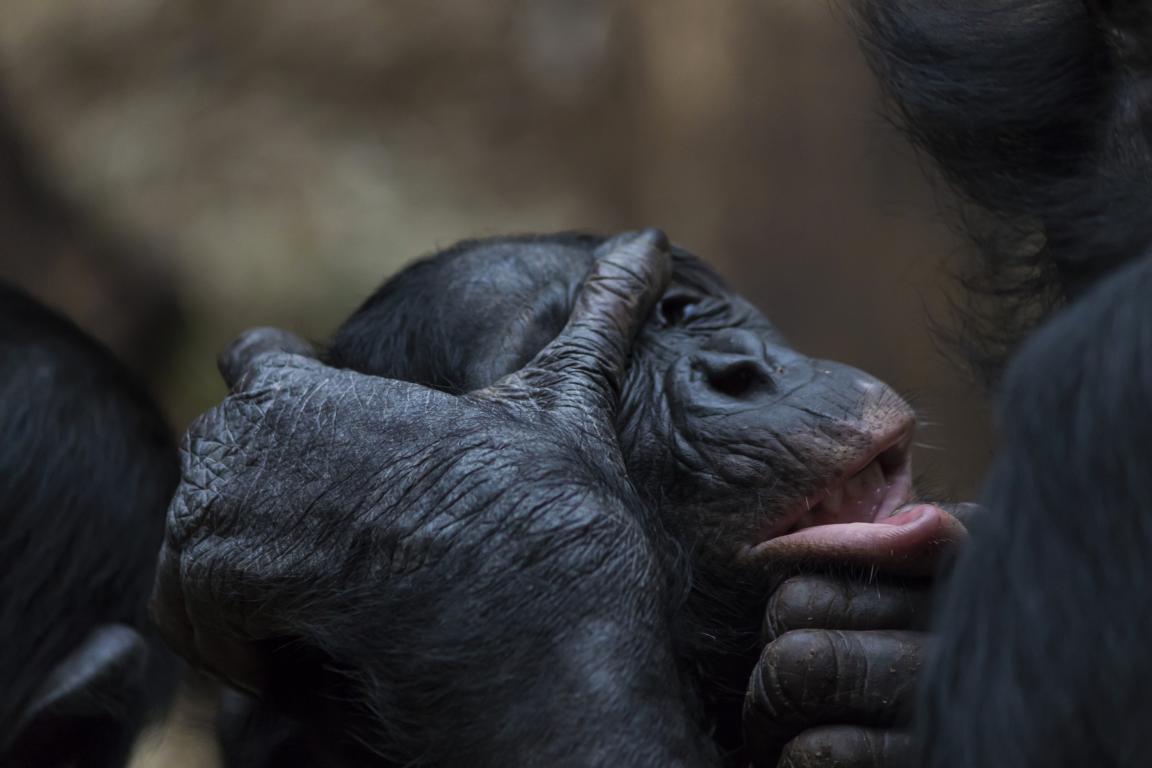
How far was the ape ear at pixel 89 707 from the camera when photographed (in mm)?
2471

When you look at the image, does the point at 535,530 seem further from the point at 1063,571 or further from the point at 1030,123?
the point at 1030,123

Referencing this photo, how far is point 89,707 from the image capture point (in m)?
2.51

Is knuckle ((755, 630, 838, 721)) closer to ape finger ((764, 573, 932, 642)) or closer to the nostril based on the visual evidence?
ape finger ((764, 573, 932, 642))

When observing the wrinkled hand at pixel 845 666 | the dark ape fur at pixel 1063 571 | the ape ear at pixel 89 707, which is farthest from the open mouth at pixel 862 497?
the ape ear at pixel 89 707

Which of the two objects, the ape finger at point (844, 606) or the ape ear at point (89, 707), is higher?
the ape finger at point (844, 606)

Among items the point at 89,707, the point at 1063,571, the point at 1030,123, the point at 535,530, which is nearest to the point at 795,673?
the point at 535,530

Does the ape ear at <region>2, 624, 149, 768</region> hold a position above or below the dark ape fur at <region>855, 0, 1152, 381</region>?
below

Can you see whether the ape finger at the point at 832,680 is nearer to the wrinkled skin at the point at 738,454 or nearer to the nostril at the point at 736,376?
the wrinkled skin at the point at 738,454

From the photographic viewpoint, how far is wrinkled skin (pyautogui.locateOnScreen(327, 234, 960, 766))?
171cm

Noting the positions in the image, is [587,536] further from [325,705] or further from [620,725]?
[325,705]

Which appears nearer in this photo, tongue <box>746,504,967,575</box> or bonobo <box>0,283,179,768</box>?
tongue <box>746,504,967,575</box>

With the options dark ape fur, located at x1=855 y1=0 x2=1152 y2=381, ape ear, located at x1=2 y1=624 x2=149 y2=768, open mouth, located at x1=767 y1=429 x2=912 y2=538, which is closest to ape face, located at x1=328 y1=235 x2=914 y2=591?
open mouth, located at x1=767 y1=429 x2=912 y2=538

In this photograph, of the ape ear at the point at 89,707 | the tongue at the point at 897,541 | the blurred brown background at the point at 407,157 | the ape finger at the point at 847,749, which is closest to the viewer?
the ape finger at the point at 847,749

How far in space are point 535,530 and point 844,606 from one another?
39 centimetres
